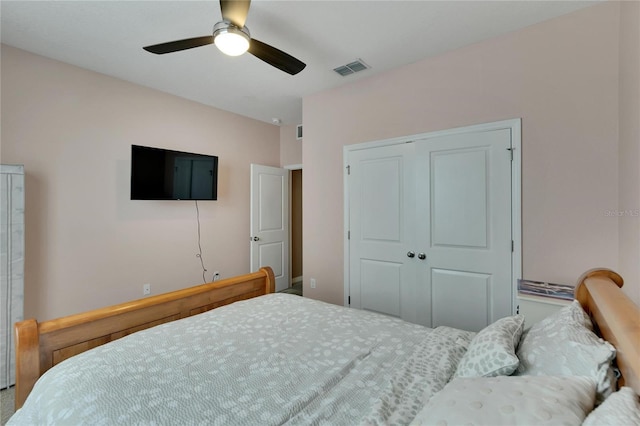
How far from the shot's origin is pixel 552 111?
7.09ft

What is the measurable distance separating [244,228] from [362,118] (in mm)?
2320

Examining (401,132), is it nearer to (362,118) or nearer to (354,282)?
(362,118)

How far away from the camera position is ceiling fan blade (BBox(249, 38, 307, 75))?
1915mm

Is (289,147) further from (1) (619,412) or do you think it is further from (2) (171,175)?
(1) (619,412)

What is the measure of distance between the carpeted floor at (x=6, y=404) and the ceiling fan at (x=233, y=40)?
8.37 feet

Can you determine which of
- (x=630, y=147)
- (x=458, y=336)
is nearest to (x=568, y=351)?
(x=458, y=336)

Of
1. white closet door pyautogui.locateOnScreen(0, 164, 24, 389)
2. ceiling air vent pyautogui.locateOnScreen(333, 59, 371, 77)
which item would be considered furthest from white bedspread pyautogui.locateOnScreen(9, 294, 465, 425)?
ceiling air vent pyautogui.locateOnScreen(333, 59, 371, 77)

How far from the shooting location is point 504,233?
7.72 ft

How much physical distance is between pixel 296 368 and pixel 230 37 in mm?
1806

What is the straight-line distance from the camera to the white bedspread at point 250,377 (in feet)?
3.13

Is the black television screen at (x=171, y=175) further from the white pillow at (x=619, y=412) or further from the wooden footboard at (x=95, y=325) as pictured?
the white pillow at (x=619, y=412)

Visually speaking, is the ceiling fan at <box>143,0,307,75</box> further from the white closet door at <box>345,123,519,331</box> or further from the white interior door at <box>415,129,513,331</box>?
the white interior door at <box>415,129,513,331</box>

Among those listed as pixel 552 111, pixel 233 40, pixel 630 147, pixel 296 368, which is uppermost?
pixel 233 40

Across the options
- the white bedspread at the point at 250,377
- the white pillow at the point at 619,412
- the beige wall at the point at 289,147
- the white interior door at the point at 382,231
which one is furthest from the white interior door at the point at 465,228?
the beige wall at the point at 289,147
